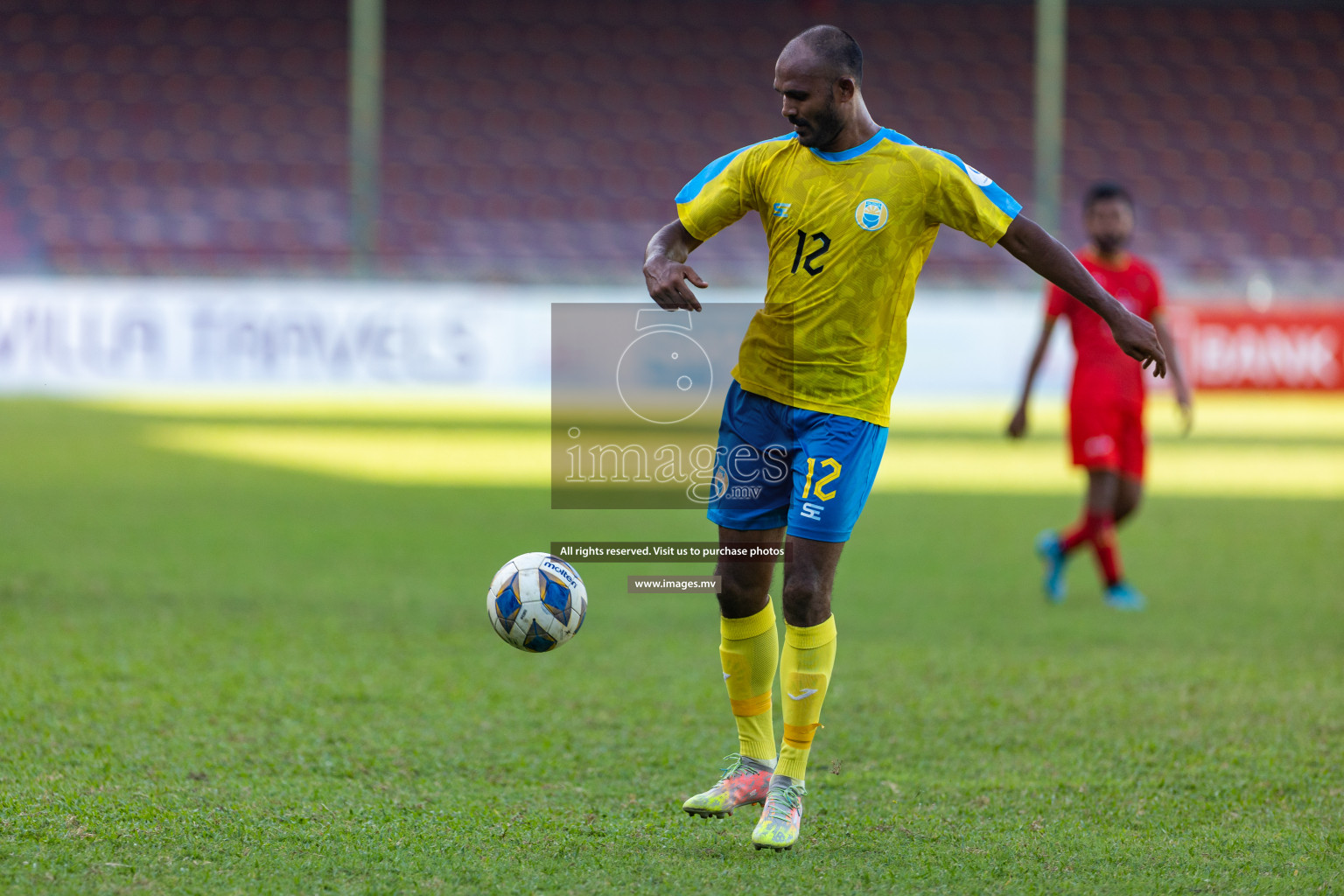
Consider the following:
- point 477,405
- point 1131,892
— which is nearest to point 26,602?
point 1131,892

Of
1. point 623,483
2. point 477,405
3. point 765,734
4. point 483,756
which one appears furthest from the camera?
point 477,405

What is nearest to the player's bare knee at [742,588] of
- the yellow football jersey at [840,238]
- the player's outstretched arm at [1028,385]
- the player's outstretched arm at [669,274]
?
the yellow football jersey at [840,238]

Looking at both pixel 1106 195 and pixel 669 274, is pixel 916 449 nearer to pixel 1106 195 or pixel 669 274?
pixel 1106 195

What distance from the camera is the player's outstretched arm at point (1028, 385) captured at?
279 inches

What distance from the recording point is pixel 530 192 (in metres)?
24.8

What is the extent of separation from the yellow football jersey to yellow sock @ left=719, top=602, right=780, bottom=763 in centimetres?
68

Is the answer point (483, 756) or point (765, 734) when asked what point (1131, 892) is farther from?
point (483, 756)

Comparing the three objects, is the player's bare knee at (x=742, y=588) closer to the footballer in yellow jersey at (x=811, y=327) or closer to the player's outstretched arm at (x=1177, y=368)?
the footballer in yellow jersey at (x=811, y=327)

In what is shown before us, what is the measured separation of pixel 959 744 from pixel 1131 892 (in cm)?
136

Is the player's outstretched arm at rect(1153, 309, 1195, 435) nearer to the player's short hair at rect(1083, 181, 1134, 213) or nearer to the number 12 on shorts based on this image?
the player's short hair at rect(1083, 181, 1134, 213)

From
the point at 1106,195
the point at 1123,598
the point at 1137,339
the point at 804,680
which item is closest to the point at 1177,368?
the point at 1106,195

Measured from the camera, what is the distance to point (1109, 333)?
727cm

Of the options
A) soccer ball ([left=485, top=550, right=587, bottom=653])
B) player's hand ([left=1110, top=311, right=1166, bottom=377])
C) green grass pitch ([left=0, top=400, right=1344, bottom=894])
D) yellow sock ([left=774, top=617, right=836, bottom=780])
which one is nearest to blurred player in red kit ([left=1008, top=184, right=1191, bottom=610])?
green grass pitch ([left=0, top=400, right=1344, bottom=894])

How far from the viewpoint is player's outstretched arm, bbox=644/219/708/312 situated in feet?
12.2
